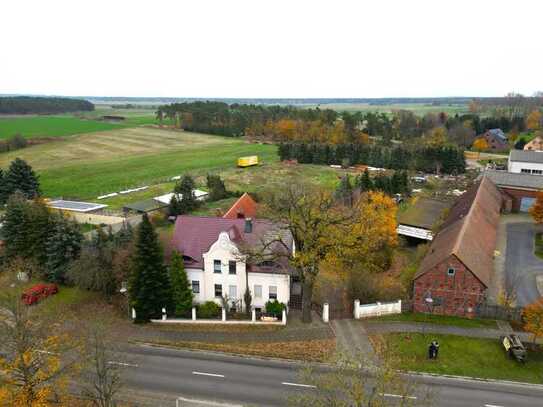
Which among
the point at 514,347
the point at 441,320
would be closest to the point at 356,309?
the point at 441,320

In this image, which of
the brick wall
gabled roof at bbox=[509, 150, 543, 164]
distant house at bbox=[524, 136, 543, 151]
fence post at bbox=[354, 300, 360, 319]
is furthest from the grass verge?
distant house at bbox=[524, 136, 543, 151]

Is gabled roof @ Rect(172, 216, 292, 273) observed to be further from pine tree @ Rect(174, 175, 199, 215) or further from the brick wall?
pine tree @ Rect(174, 175, 199, 215)

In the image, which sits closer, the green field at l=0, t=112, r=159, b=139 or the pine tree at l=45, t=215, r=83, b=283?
the pine tree at l=45, t=215, r=83, b=283

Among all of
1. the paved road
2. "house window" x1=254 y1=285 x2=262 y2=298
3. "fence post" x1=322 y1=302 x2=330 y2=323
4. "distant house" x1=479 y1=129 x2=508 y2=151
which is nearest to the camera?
the paved road

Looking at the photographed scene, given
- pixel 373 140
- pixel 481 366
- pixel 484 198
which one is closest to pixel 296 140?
pixel 373 140

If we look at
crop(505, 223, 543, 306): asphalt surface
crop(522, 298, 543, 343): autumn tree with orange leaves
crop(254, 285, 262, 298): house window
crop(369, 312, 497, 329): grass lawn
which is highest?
crop(522, 298, 543, 343): autumn tree with orange leaves

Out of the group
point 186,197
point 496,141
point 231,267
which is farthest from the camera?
point 496,141

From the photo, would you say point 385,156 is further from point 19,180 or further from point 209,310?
point 209,310
